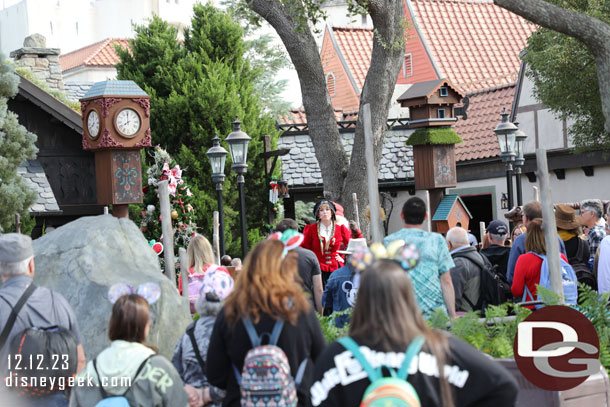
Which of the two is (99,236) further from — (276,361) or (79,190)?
(79,190)

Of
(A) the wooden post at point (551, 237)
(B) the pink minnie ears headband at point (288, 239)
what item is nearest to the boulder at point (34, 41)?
(A) the wooden post at point (551, 237)

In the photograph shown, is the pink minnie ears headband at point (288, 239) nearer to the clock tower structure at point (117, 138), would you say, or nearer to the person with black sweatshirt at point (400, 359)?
the person with black sweatshirt at point (400, 359)

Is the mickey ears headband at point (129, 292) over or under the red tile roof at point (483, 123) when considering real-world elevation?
under

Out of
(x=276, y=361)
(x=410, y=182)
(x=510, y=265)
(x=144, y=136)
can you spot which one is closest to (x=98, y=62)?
(x=410, y=182)

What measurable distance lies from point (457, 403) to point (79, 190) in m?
16.2

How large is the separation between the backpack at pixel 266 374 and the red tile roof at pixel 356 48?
96.5 feet

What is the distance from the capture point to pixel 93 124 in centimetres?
1140

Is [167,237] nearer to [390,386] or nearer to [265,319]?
[265,319]

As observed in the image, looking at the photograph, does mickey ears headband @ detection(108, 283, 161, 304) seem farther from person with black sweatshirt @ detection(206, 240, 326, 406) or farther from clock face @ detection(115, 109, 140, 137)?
clock face @ detection(115, 109, 140, 137)

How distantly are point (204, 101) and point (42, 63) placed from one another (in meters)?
7.03

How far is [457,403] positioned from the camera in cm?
310

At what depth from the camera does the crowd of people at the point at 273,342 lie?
304cm

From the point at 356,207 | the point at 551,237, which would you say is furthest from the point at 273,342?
the point at 356,207

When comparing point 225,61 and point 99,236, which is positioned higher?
point 225,61
